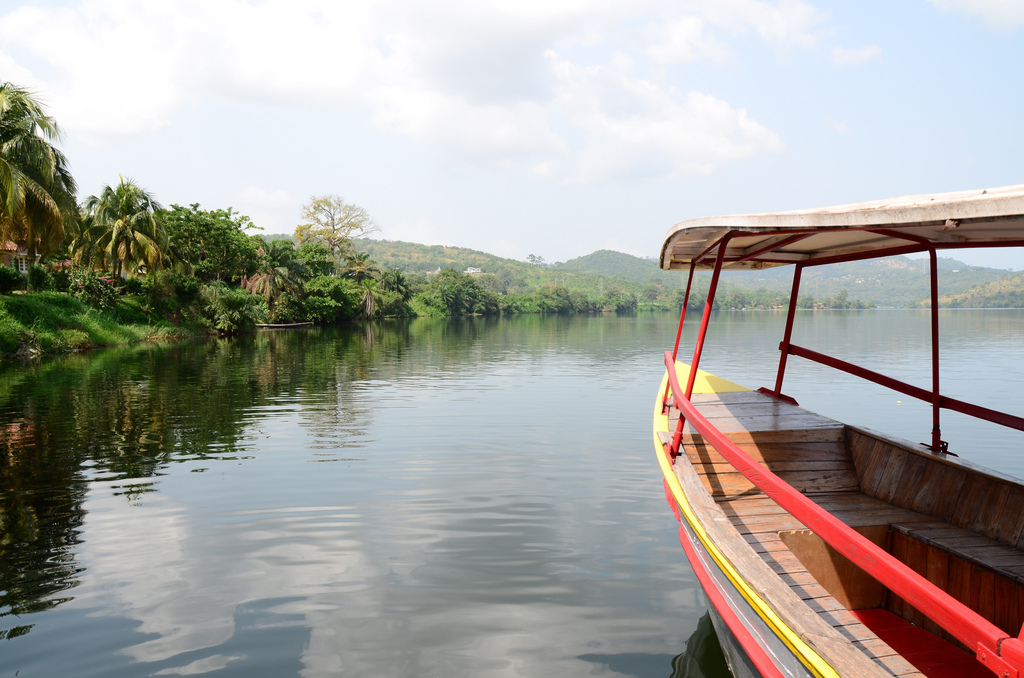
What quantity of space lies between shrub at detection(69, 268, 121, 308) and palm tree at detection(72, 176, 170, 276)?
353 centimetres

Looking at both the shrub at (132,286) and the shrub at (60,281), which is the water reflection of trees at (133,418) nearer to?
the shrub at (60,281)

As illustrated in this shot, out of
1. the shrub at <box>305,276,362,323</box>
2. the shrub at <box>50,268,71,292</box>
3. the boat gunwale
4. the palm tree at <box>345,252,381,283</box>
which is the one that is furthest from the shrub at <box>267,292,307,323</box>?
the boat gunwale

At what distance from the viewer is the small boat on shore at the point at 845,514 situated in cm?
270

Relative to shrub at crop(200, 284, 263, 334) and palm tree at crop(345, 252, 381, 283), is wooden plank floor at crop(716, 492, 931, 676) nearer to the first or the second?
shrub at crop(200, 284, 263, 334)

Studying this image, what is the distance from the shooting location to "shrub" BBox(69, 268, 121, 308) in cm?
3053

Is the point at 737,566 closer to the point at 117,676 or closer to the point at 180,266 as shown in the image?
the point at 117,676

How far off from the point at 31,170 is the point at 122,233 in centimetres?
1037

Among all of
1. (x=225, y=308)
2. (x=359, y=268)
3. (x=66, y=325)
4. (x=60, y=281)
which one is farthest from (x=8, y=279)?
(x=359, y=268)

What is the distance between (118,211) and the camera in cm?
3575

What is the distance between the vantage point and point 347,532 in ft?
22.2

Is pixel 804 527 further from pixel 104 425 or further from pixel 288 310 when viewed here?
pixel 288 310

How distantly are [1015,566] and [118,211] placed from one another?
4142cm

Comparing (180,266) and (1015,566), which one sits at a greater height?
(180,266)

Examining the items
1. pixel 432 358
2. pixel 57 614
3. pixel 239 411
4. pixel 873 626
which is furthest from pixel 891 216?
pixel 432 358
